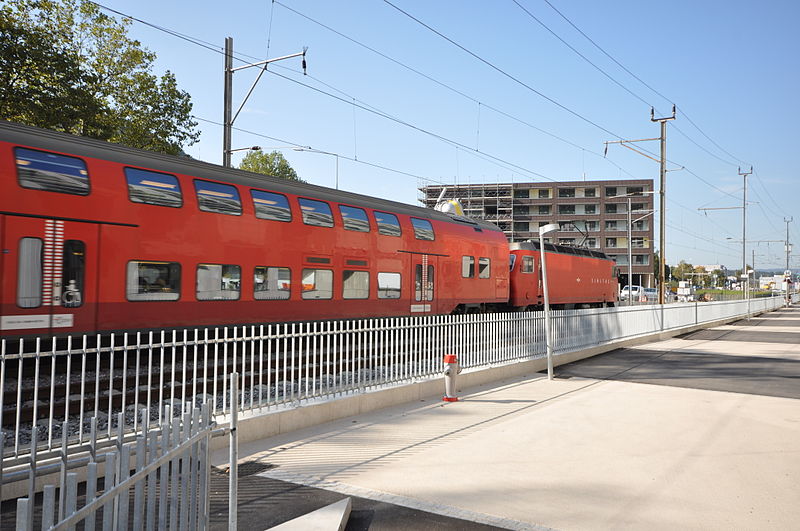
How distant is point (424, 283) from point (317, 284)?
187 inches

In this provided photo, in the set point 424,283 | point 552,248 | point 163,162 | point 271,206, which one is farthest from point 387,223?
point 552,248

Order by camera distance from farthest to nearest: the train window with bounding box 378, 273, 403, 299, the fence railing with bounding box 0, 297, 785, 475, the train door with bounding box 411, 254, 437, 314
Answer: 1. the train door with bounding box 411, 254, 437, 314
2. the train window with bounding box 378, 273, 403, 299
3. the fence railing with bounding box 0, 297, 785, 475

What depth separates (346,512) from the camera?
530cm

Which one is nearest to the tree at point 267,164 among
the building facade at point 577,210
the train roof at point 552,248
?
the building facade at point 577,210

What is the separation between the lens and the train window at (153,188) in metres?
11.2

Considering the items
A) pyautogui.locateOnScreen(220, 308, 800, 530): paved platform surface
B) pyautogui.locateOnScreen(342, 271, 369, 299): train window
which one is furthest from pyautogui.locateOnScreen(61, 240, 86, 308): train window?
pyautogui.locateOnScreen(342, 271, 369, 299): train window

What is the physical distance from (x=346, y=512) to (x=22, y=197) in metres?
7.65

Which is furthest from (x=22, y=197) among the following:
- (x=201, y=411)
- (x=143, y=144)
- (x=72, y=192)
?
(x=143, y=144)

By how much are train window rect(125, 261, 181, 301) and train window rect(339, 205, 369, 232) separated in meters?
5.12

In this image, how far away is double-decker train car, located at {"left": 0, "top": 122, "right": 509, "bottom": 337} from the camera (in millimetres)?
9766

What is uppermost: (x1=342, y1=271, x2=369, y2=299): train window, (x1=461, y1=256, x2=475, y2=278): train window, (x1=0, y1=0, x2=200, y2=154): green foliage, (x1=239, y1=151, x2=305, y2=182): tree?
(x1=239, y1=151, x2=305, y2=182): tree

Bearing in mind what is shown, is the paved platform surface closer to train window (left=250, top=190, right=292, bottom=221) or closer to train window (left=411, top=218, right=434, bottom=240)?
train window (left=250, top=190, right=292, bottom=221)

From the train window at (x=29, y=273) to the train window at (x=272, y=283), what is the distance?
4.43 metres

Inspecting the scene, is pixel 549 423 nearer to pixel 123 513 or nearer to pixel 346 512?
pixel 346 512
